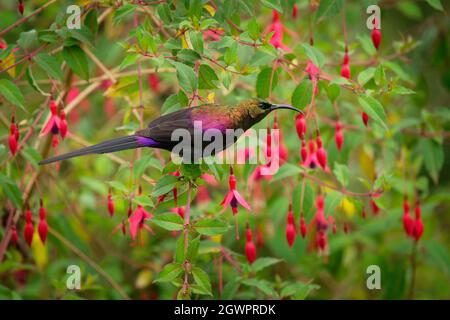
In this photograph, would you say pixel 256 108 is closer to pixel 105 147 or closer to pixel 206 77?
pixel 206 77

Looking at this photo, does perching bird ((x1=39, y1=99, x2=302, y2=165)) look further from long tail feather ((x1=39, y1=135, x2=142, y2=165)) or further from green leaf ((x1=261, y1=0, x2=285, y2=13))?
green leaf ((x1=261, y1=0, x2=285, y2=13))

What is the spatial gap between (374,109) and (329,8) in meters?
0.31

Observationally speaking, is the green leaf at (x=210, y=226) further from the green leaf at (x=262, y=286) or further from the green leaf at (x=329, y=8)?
the green leaf at (x=329, y=8)

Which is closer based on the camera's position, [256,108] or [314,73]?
[256,108]

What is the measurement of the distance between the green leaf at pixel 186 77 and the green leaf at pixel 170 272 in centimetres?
39

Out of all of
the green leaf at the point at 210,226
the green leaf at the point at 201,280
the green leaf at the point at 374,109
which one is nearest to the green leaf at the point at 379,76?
the green leaf at the point at 374,109

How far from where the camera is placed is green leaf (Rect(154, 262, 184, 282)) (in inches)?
55.6

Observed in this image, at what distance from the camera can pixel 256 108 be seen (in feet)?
5.32

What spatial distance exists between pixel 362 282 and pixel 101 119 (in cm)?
154

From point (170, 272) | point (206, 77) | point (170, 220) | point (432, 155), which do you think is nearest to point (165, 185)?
point (170, 220)

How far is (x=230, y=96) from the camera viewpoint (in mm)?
2342

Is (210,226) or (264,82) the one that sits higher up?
(264,82)

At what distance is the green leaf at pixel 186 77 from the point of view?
1.42 metres

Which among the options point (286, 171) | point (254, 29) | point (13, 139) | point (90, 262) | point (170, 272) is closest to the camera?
point (170, 272)
